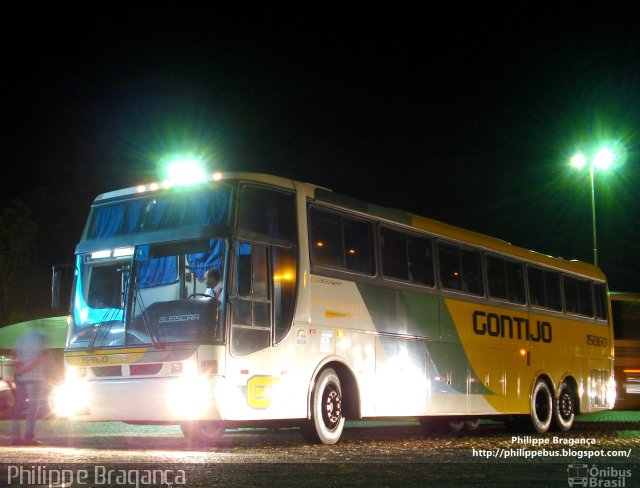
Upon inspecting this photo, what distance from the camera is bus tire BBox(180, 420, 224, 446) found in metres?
14.9

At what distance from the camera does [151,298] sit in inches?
517

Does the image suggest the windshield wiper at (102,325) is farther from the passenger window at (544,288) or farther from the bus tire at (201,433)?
the passenger window at (544,288)

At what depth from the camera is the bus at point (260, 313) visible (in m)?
12.7

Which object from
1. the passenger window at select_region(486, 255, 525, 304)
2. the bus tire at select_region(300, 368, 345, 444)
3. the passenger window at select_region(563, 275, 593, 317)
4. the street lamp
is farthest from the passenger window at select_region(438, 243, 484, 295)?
the street lamp

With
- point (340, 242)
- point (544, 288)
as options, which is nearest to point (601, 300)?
point (544, 288)

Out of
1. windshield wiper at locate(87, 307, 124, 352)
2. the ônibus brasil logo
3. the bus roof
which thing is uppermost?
the bus roof

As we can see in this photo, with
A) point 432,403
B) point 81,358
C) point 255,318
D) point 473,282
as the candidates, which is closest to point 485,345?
point 473,282

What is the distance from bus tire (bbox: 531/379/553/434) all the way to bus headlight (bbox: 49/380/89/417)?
33.1 feet

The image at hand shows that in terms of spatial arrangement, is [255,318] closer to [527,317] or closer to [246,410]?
[246,410]

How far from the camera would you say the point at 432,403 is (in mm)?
16672

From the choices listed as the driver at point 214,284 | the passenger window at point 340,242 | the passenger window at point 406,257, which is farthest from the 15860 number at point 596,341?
the driver at point 214,284

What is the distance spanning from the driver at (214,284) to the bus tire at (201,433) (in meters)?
2.87

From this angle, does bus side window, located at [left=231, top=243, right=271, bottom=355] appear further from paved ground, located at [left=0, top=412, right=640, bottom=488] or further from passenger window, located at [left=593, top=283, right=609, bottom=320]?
passenger window, located at [left=593, top=283, right=609, bottom=320]

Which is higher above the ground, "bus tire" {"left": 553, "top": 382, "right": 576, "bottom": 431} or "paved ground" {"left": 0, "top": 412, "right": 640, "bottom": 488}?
"bus tire" {"left": 553, "top": 382, "right": 576, "bottom": 431}
